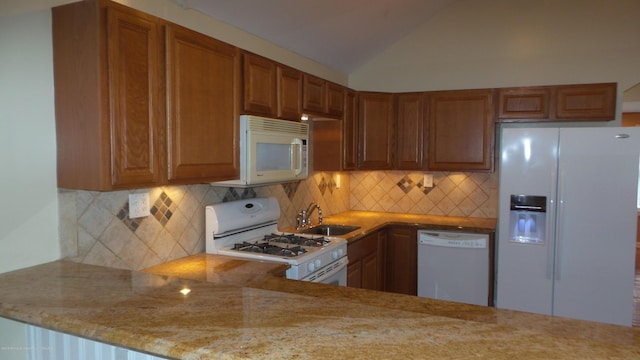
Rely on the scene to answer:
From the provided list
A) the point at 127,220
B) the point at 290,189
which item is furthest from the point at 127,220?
the point at 290,189

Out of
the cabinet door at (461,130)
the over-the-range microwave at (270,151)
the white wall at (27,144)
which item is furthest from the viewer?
the cabinet door at (461,130)

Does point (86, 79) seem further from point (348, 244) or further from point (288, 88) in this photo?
point (348, 244)

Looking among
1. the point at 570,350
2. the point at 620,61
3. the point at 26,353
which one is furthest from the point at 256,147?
the point at 620,61

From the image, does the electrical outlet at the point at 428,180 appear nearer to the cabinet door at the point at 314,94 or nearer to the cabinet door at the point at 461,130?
the cabinet door at the point at 461,130

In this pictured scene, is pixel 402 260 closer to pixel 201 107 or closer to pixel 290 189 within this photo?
pixel 290 189

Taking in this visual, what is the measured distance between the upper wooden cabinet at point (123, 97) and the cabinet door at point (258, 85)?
37 centimetres

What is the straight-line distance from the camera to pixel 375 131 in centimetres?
409

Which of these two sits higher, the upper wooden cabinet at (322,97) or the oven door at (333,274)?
the upper wooden cabinet at (322,97)

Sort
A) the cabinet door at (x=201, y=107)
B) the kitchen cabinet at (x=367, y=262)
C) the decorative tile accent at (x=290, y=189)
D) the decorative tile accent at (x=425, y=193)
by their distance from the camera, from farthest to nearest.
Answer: the decorative tile accent at (x=425, y=193), the decorative tile accent at (x=290, y=189), the kitchen cabinet at (x=367, y=262), the cabinet door at (x=201, y=107)

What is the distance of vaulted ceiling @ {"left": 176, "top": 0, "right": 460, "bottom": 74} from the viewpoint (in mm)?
2592

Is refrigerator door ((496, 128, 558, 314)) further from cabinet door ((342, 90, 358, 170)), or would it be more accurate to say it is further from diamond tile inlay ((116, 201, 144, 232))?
diamond tile inlay ((116, 201, 144, 232))

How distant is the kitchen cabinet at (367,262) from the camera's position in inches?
129

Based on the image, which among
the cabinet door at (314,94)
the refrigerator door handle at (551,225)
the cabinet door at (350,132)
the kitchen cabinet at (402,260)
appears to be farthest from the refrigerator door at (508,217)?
the cabinet door at (314,94)

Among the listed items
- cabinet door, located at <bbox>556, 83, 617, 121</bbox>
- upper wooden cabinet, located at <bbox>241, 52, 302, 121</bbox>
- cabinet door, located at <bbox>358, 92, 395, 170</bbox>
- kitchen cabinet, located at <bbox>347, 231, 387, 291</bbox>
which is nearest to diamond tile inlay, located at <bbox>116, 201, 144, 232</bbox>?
upper wooden cabinet, located at <bbox>241, 52, 302, 121</bbox>
